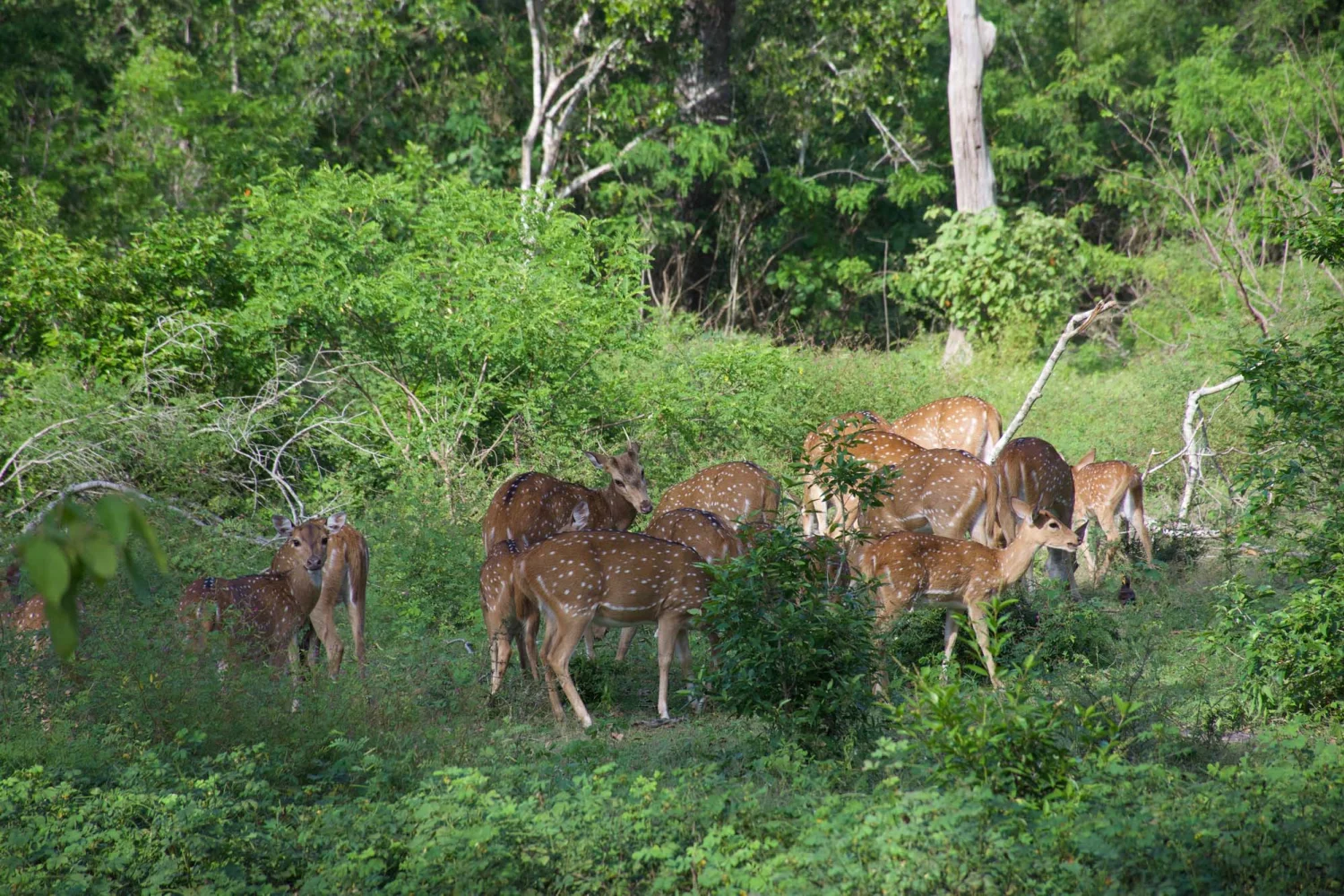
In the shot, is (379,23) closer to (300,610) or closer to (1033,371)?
(1033,371)

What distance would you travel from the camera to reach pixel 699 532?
983cm

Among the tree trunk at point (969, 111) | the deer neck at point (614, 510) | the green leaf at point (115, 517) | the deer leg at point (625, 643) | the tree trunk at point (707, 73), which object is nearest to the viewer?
the green leaf at point (115, 517)

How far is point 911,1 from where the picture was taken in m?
22.9

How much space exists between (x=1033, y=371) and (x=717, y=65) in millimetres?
8025

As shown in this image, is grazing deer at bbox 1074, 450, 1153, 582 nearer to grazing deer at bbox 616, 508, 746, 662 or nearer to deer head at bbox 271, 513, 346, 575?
grazing deer at bbox 616, 508, 746, 662

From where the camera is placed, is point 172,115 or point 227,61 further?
point 227,61

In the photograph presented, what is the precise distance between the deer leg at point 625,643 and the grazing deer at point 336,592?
1877mm

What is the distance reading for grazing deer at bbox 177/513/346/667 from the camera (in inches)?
328

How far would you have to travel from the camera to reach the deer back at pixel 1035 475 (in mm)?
11320

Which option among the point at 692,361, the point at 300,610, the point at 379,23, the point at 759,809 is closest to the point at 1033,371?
the point at 692,361

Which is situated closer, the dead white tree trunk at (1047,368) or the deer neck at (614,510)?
the deer neck at (614,510)

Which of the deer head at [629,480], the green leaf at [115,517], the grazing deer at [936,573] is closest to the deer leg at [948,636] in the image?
the grazing deer at [936,573]

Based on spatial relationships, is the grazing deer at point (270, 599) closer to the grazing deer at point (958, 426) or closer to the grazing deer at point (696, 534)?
the grazing deer at point (696, 534)

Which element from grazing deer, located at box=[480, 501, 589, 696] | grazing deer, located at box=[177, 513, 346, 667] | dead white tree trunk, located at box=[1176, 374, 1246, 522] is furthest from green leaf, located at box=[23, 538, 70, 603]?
dead white tree trunk, located at box=[1176, 374, 1246, 522]
